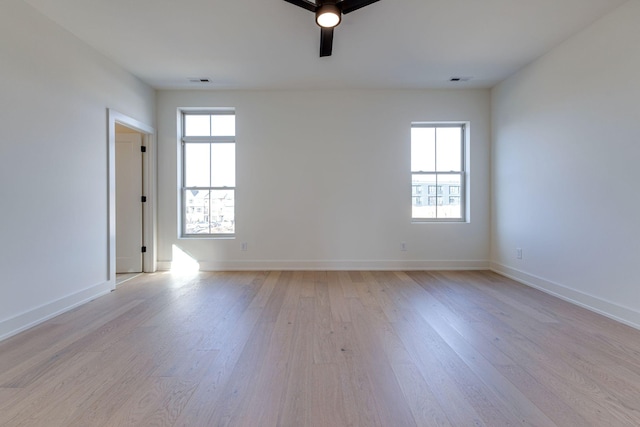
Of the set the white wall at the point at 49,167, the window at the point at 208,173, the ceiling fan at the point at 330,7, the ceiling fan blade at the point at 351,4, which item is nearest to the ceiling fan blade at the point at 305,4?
the ceiling fan at the point at 330,7

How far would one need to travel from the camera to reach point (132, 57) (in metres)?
3.37

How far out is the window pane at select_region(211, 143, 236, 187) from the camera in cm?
454

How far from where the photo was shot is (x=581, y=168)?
2.91 meters

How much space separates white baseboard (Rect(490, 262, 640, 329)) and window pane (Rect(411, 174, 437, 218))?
1.33m

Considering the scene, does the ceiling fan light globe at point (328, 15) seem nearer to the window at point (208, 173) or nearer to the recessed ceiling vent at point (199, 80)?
the recessed ceiling vent at point (199, 80)

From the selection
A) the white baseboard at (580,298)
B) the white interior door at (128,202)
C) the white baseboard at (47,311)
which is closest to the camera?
the white baseboard at (47,311)

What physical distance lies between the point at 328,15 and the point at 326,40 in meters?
0.32

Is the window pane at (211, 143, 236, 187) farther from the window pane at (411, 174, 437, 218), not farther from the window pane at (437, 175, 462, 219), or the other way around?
the window pane at (437, 175, 462, 219)

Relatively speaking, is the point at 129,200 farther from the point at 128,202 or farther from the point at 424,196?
the point at 424,196

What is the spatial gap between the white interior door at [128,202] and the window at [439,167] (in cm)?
427

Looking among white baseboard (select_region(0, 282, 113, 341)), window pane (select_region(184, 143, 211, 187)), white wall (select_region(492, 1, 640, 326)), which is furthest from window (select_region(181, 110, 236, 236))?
white wall (select_region(492, 1, 640, 326))

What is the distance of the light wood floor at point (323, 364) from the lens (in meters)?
1.39

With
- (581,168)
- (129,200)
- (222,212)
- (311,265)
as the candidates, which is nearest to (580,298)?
(581,168)

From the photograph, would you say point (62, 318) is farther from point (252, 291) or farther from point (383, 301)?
point (383, 301)
